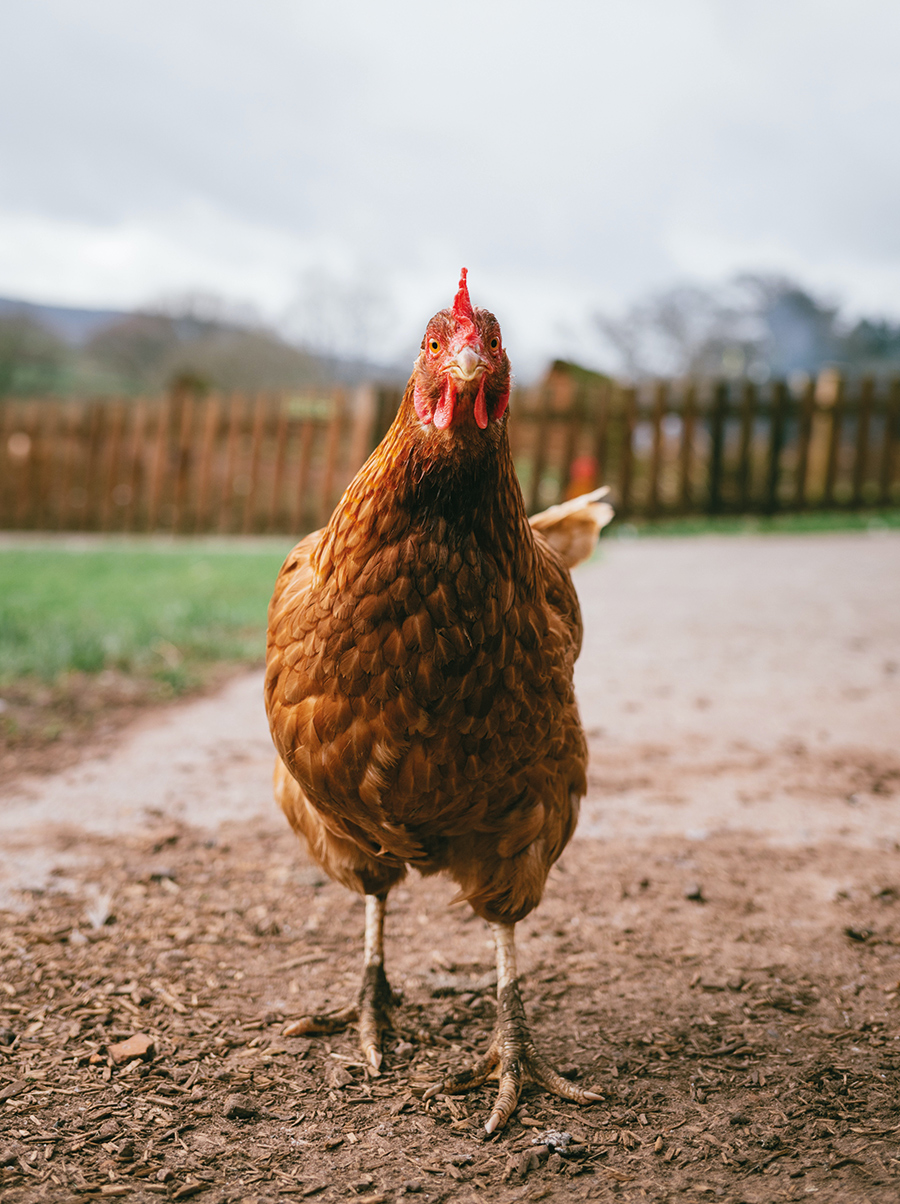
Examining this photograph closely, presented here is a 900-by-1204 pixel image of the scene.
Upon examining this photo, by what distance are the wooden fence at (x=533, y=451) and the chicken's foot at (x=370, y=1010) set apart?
8.21 m

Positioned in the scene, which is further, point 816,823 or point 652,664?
point 652,664

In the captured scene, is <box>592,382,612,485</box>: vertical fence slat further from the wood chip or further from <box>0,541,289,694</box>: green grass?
the wood chip

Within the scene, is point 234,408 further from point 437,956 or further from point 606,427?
point 437,956

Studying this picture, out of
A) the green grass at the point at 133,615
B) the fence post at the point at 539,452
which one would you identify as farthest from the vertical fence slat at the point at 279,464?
the fence post at the point at 539,452

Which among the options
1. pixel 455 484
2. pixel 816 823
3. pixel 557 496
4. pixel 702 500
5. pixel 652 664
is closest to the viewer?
pixel 455 484

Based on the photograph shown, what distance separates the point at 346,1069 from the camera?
206 centimetres

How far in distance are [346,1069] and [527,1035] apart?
0.43 m

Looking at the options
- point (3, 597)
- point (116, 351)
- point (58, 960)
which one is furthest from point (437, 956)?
point (116, 351)

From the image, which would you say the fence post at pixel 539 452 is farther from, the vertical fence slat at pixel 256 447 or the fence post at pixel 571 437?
the vertical fence slat at pixel 256 447

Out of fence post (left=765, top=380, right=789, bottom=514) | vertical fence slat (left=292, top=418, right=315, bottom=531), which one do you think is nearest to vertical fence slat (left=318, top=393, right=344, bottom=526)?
vertical fence slat (left=292, top=418, right=315, bottom=531)

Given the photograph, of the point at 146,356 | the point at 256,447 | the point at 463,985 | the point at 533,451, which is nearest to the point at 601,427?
the point at 533,451

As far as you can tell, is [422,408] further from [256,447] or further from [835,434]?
[835,434]

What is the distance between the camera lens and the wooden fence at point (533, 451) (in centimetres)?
1095

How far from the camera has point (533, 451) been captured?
1095 cm
